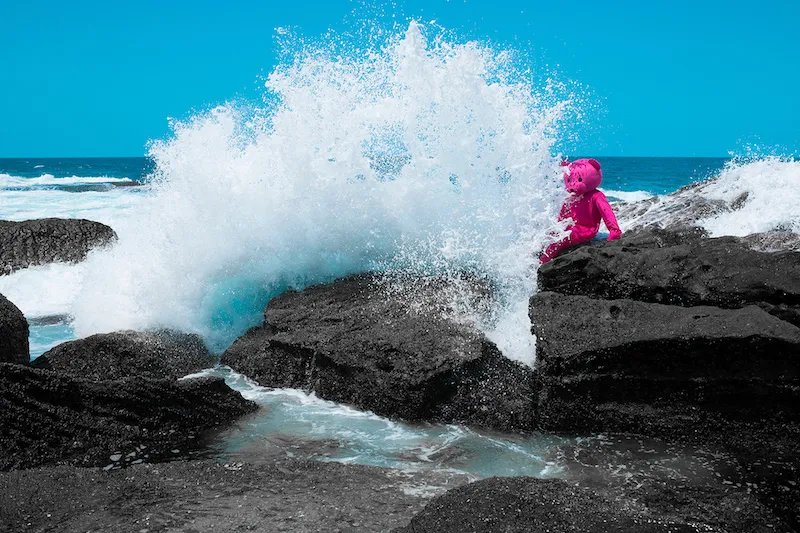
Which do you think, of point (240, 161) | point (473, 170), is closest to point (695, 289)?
point (473, 170)

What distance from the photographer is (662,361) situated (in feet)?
13.7

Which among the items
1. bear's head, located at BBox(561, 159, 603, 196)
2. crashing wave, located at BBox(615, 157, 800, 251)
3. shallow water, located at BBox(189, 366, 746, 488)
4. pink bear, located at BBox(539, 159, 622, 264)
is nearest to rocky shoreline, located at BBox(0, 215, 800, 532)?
shallow water, located at BBox(189, 366, 746, 488)

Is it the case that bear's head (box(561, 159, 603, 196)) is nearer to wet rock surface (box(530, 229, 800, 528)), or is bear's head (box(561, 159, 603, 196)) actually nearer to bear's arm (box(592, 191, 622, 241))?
bear's arm (box(592, 191, 622, 241))

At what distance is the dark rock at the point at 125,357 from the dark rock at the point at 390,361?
0.36 m

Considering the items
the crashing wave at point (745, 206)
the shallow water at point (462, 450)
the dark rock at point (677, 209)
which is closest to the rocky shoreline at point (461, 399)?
the shallow water at point (462, 450)

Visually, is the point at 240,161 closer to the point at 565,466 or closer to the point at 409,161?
the point at 409,161

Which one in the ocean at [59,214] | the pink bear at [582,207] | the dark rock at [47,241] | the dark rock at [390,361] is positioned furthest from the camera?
the dark rock at [47,241]

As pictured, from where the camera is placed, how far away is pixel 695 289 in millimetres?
4547

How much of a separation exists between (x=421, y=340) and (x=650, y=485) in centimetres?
180

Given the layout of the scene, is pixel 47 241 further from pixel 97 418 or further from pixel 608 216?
pixel 608 216

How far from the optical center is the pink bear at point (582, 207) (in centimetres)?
600

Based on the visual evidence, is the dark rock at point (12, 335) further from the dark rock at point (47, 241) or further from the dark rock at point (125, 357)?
the dark rock at point (47, 241)

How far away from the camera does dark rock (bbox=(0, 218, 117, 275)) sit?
32.7 ft

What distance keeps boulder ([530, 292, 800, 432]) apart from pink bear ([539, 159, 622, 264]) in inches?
61.1
